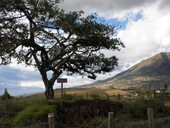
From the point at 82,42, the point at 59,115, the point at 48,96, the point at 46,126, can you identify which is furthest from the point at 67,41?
the point at 46,126

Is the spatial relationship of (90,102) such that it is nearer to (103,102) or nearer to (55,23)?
(103,102)

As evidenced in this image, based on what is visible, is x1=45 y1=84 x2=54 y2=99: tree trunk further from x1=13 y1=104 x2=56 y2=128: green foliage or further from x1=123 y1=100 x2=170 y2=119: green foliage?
x1=13 y1=104 x2=56 y2=128: green foliage

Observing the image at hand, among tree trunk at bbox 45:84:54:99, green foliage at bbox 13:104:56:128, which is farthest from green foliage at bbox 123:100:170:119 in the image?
tree trunk at bbox 45:84:54:99

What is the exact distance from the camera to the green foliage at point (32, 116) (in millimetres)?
32153

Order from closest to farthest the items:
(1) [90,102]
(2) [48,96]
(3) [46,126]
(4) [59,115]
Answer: (3) [46,126] < (4) [59,115] < (1) [90,102] < (2) [48,96]

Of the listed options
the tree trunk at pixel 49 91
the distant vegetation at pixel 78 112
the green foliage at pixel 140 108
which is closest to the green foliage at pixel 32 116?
the distant vegetation at pixel 78 112

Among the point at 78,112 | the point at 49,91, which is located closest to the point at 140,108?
the point at 78,112

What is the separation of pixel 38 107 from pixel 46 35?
40.2 feet

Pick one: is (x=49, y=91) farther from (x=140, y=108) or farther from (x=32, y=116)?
(x=32, y=116)

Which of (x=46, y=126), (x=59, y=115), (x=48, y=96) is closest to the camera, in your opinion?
(x=46, y=126)

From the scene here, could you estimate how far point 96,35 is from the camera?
44625mm

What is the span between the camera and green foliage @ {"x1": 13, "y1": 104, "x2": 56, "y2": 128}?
3215 cm

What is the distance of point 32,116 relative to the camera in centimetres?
3294

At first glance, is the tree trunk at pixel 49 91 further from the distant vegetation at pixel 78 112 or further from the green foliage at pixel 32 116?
the green foliage at pixel 32 116
